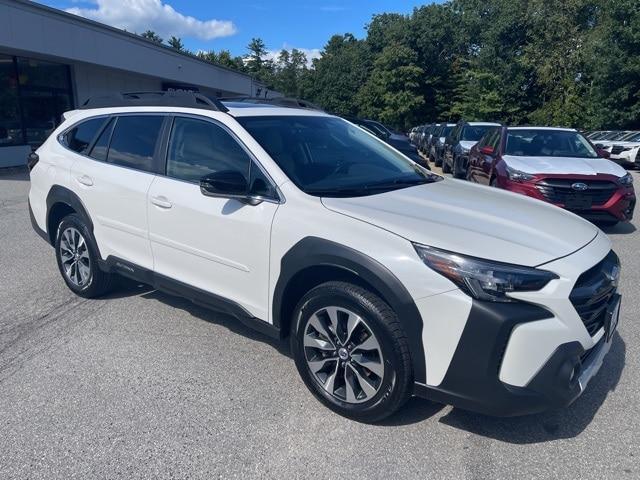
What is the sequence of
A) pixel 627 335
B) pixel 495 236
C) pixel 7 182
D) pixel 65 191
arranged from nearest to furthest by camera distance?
1. pixel 495 236
2. pixel 627 335
3. pixel 65 191
4. pixel 7 182

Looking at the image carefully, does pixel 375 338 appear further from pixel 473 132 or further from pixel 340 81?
pixel 340 81

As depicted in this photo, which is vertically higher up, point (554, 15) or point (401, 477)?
point (554, 15)

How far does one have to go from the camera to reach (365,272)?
288 centimetres

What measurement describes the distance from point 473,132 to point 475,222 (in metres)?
13.1

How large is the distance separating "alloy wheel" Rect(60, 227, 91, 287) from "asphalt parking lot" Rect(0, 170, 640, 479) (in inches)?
25.9

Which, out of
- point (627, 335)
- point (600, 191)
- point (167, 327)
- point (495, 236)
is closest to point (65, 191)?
point (167, 327)

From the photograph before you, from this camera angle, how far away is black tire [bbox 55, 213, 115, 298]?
4781 mm

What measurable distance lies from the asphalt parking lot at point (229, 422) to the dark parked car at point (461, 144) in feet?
30.3

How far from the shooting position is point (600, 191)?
764 cm

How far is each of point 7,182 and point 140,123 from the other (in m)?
11.0

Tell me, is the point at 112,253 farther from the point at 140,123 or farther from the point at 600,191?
the point at 600,191

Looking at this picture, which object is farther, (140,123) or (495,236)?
(140,123)

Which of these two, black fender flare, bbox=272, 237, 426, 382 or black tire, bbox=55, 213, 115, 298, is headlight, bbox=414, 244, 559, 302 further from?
black tire, bbox=55, 213, 115, 298

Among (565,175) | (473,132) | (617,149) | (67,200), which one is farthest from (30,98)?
(617,149)
